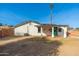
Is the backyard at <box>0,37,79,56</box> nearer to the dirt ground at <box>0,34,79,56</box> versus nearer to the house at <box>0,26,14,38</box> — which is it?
the dirt ground at <box>0,34,79,56</box>

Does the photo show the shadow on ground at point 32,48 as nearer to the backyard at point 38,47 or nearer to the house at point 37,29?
the backyard at point 38,47

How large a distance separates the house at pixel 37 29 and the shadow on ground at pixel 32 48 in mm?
137

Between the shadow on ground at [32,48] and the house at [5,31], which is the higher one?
the house at [5,31]

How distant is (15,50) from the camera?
21812 mm

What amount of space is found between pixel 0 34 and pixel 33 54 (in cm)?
68

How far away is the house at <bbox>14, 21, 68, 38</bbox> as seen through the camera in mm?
21781

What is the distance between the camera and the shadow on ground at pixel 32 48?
21766 mm

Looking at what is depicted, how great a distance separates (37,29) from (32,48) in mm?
339

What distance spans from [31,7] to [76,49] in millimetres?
1049

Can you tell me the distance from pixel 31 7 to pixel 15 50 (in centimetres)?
79

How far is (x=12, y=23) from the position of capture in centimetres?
2178

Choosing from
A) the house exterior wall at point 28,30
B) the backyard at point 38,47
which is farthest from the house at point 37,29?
the backyard at point 38,47

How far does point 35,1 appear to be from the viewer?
21.7 m

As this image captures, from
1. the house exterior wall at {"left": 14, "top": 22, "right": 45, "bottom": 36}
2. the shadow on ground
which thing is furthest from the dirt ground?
the house exterior wall at {"left": 14, "top": 22, "right": 45, "bottom": 36}
